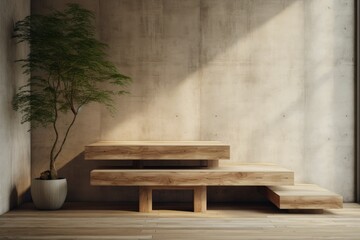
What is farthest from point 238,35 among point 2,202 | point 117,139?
point 2,202

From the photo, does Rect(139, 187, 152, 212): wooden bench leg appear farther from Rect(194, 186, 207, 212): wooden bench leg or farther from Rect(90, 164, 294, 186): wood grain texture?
Rect(194, 186, 207, 212): wooden bench leg

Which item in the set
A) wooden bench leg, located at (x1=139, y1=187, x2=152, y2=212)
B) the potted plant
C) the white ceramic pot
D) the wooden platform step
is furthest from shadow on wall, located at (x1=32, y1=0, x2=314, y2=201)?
the wooden platform step

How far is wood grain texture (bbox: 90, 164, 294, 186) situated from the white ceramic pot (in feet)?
1.54

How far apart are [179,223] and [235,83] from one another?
1893 millimetres

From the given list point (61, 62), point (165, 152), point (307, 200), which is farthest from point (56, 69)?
point (307, 200)

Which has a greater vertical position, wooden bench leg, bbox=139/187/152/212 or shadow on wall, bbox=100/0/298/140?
shadow on wall, bbox=100/0/298/140

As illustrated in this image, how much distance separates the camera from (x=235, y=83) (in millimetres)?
5023

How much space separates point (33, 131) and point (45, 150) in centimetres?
25

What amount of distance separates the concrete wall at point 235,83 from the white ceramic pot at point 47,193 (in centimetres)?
58

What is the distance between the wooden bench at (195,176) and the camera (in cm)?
415

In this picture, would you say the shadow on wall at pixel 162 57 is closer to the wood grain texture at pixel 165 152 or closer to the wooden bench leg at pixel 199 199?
the wood grain texture at pixel 165 152

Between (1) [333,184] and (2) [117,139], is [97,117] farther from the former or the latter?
(1) [333,184]

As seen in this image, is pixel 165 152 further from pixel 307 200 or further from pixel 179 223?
pixel 307 200

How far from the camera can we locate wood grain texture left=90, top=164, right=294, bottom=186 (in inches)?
164
